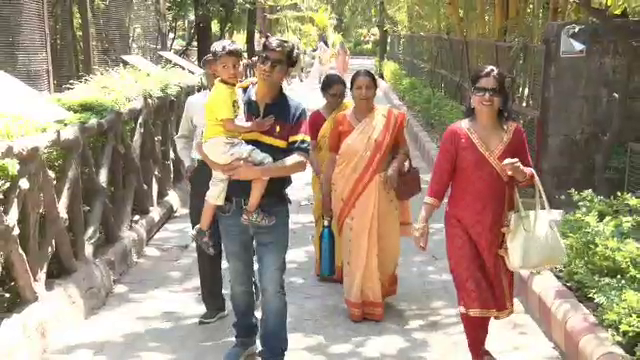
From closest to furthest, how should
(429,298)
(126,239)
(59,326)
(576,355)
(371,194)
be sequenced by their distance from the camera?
(576,355) → (59,326) → (371,194) → (429,298) → (126,239)

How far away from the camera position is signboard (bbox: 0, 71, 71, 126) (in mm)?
5254

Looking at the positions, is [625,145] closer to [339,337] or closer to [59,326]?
[339,337]

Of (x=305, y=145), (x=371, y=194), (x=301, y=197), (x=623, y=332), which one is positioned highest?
(x=305, y=145)

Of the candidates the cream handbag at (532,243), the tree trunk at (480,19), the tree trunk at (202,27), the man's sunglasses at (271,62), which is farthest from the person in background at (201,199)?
the tree trunk at (202,27)

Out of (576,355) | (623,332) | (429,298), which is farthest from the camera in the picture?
(429,298)

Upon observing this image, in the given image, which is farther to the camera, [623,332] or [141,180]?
[141,180]

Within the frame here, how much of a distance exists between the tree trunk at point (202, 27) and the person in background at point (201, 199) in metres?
8.86

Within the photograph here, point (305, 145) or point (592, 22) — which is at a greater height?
point (592, 22)

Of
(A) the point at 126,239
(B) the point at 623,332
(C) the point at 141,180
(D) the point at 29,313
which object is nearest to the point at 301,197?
(C) the point at 141,180

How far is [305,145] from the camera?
392 cm

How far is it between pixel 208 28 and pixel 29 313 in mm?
10489

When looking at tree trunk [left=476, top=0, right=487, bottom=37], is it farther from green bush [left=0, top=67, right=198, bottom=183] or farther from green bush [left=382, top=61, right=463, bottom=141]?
green bush [left=0, top=67, right=198, bottom=183]

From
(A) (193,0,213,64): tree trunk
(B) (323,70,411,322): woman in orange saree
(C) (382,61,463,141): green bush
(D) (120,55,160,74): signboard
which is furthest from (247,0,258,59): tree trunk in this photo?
(B) (323,70,411,322): woman in orange saree

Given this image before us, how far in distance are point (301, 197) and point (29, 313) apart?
531 cm
